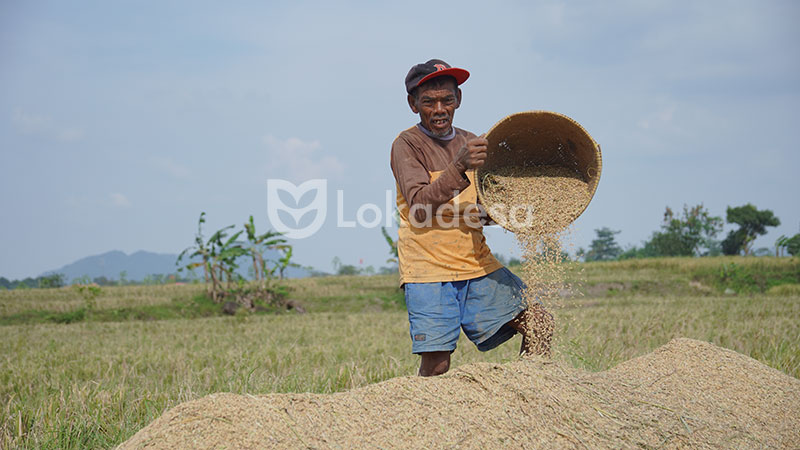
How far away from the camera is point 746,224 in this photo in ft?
103

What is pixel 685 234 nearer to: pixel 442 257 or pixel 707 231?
pixel 707 231

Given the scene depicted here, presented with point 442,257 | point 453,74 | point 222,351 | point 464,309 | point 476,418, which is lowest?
point 222,351

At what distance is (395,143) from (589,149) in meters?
0.95

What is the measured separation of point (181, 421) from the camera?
2.00 meters

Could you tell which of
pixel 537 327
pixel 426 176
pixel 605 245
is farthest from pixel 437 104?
pixel 605 245

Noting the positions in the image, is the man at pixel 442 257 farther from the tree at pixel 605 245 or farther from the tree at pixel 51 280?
the tree at pixel 605 245

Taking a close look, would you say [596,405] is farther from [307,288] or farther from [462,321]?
[307,288]

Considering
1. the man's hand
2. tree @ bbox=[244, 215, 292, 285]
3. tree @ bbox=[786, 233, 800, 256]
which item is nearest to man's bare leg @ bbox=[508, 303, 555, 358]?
the man's hand

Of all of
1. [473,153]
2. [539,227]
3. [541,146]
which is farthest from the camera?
[541,146]

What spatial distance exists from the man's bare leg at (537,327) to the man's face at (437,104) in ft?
3.23

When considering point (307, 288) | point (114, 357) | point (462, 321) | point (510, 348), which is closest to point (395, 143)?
point (462, 321)

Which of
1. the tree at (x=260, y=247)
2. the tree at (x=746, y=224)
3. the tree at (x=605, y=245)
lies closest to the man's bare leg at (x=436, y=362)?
the tree at (x=260, y=247)

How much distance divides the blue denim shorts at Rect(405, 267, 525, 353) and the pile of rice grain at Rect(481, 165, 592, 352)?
104mm

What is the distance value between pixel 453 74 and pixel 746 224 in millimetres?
33997
